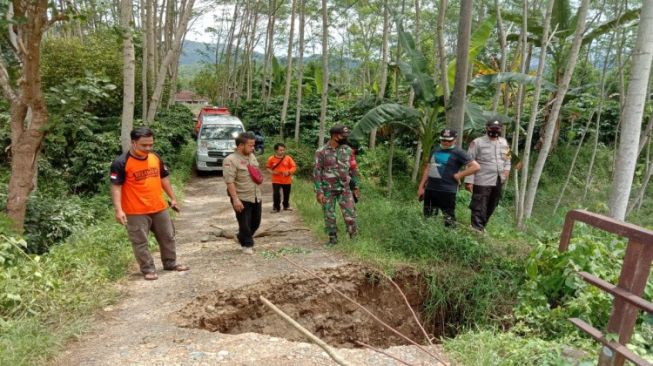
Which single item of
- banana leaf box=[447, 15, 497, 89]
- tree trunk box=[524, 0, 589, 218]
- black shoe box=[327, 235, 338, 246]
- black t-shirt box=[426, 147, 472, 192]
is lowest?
black shoe box=[327, 235, 338, 246]

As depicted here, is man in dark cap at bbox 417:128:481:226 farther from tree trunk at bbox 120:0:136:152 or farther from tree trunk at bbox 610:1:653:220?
tree trunk at bbox 120:0:136:152

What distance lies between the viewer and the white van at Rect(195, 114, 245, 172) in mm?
12641

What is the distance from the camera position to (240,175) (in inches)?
223

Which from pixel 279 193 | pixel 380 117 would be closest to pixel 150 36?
pixel 279 193

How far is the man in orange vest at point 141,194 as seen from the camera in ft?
15.2

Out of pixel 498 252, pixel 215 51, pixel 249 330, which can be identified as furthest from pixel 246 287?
pixel 215 51

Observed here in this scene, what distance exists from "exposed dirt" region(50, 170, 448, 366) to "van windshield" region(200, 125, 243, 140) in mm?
6357

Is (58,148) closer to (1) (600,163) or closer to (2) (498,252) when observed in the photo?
(2) (498,252)

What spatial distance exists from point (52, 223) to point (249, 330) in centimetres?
406

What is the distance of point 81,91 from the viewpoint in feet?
17.9

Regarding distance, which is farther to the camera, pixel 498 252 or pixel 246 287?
pixel 498 252

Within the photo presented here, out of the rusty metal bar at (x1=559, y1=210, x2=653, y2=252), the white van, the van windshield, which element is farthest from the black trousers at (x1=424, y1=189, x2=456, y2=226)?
the van windshield

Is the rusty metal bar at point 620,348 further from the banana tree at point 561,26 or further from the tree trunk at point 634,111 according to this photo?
the banana tree at point 561,26

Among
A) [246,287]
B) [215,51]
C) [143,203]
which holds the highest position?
[215,51]
